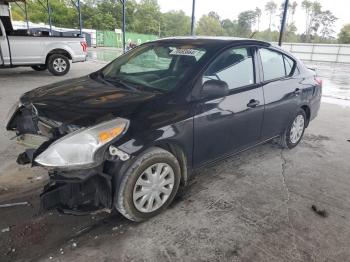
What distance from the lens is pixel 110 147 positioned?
2459 mm

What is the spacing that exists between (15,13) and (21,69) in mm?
57768

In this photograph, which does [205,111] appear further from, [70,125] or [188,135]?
[70,125]

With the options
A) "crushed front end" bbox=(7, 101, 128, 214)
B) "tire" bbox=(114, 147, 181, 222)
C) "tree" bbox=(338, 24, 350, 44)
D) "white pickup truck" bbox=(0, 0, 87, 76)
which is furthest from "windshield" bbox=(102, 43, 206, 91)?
"tree" bbox=(338, 24, 350, 44)

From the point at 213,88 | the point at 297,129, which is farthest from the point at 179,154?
the point at 297,129

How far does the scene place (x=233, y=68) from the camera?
3424 millimetres

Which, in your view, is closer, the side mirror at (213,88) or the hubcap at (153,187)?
the hubcap at (153,187)

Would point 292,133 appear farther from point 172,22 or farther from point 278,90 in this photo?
point 172,22

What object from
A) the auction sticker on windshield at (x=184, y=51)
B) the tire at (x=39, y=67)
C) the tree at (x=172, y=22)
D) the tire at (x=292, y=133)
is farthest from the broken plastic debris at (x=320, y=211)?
the tree at (x=172, y=22)

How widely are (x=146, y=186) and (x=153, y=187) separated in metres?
0.08

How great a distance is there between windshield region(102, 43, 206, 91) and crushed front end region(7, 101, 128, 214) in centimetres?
85

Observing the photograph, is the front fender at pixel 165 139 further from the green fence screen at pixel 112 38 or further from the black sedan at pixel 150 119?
the green fence screen at pixel 112 38

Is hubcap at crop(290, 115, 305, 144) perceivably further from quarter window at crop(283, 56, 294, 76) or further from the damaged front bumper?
the damaged front bumper

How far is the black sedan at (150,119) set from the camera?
249 centimetres

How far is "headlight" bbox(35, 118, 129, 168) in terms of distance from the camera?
242 centimetres
